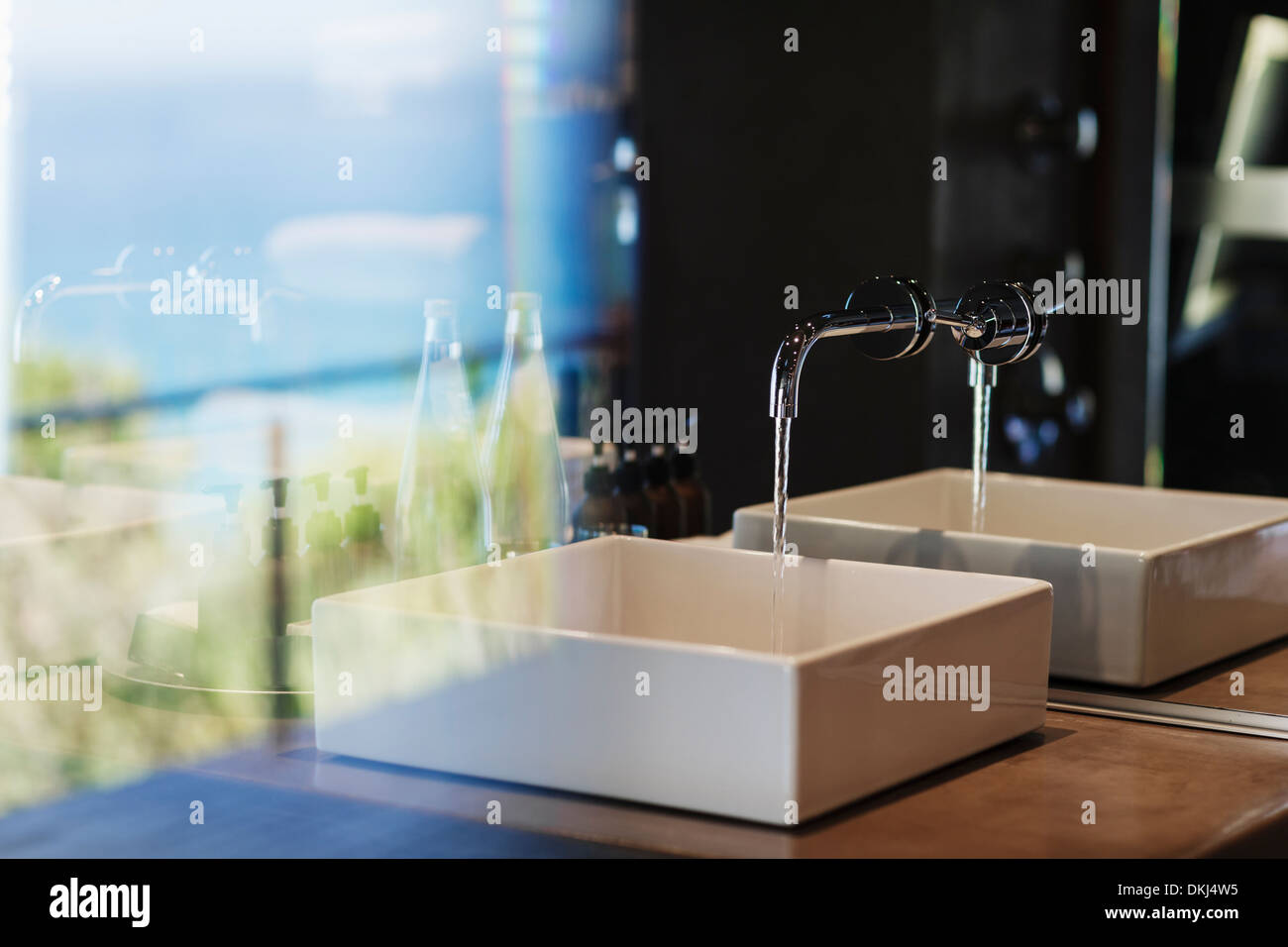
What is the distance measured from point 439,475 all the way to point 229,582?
208mm

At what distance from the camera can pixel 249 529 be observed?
1.14 metres

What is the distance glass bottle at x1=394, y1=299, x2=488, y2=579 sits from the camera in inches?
49.7

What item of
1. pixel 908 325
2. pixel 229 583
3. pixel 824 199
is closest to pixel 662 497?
pixel 908 325

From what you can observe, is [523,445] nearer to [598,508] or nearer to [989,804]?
A: [598,508]

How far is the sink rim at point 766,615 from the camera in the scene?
0.88 m

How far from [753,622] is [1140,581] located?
0.32m

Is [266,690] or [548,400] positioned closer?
[266,690]

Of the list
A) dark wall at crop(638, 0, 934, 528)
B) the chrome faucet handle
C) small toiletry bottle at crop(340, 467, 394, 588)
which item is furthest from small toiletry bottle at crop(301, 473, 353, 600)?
dark wall at crop(638, 0, 934, 528)

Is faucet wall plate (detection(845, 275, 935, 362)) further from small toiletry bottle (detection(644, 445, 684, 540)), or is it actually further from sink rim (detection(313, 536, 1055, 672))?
small toiletry bottle (detection(644, 445, 684, 540))

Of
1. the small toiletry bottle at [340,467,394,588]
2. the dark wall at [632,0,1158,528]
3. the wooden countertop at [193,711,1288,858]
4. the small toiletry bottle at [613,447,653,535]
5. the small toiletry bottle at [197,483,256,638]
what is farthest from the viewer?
the dark wall at [632,0,1158,528]

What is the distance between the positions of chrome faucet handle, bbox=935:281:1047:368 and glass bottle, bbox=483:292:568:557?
0.40 metres

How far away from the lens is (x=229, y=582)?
1.14 meters
